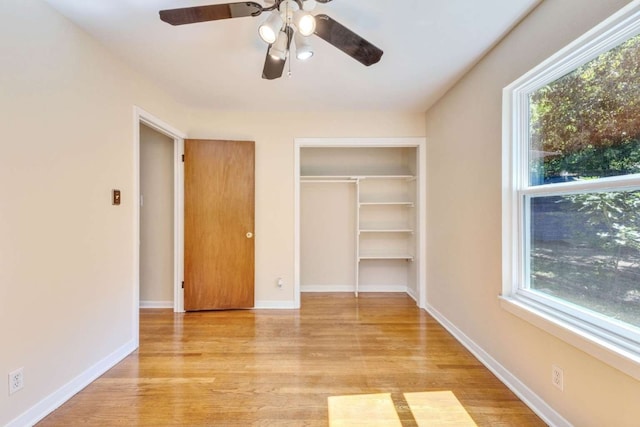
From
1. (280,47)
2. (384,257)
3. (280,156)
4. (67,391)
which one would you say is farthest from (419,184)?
(67,391)

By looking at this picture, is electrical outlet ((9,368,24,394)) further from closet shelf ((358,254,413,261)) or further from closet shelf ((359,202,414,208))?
closet shelf ((359,202,414,208))

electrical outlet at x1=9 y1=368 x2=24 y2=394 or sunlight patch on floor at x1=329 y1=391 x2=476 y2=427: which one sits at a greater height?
electrical outlet at x1=9 y1=368 x2=24 y2=394

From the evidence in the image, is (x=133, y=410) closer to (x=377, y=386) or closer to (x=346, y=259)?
(x=377, y=386)

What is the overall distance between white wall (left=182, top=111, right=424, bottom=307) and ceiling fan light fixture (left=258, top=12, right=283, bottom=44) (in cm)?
200

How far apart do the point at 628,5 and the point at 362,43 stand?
1.18 meters

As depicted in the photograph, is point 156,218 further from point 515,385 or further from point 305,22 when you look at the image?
point 515,385

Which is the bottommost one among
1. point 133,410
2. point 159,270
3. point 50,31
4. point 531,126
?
point 133,410

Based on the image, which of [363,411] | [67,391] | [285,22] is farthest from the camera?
[67,391]

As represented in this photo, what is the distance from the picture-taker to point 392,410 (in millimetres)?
1779

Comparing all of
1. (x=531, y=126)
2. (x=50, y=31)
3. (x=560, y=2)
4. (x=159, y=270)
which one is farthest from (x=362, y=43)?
(x=159, y=270)

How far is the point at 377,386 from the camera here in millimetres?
Result: 2014

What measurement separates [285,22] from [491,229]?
2.02 metres

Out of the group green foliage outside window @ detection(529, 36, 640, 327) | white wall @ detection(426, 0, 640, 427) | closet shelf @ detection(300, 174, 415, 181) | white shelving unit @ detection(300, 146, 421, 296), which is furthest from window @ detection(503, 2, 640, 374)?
white shelving unit @ detection(300, 146, 421, 296)

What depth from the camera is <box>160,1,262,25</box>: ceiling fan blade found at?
1.48 m
